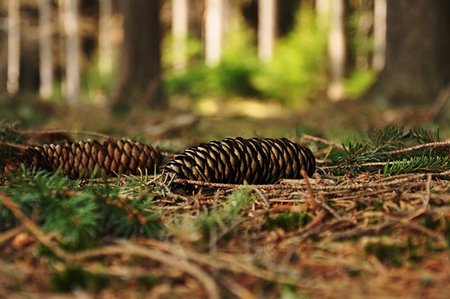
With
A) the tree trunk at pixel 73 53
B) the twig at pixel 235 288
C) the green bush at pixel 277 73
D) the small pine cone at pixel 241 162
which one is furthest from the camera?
the tree trunk at pixel 73 53

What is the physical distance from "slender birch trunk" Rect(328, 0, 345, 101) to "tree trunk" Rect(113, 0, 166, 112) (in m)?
7.58

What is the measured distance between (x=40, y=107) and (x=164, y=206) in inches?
224

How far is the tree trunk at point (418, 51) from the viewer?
6410 mm

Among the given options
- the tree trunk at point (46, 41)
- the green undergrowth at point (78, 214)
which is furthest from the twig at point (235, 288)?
the tree trunk at point (46, 41)

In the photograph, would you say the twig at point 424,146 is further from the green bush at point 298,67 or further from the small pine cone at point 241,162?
the green bush at point 298,67

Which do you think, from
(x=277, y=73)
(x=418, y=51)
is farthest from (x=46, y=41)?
(x=418, y=51)

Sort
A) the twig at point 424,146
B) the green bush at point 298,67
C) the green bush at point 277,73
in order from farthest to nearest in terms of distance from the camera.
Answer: the green bush at point 298,67
the green bush at point 277,73
the twig at point 424,146

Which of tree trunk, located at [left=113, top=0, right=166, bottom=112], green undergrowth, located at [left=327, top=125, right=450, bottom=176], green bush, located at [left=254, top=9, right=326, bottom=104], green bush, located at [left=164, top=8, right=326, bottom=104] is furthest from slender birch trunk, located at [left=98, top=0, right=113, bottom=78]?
green undergrowth, located at [left=327, top=125, right=450, bottom=176]

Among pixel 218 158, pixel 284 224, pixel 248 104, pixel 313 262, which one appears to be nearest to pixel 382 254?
pixel 313 262

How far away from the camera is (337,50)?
1531 cm

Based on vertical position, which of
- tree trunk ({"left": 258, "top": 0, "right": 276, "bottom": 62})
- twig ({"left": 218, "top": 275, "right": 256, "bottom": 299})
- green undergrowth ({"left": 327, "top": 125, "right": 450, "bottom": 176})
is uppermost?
tree trunk ({"left": 258, "top": 0, "right": 276, "bottom": 62})

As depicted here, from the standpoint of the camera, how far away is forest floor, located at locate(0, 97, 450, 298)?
3.70ft

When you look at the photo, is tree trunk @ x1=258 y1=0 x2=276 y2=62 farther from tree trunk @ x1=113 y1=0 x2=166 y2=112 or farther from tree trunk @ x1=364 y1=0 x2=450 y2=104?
tree trunk @ x1=364 y1=0 x2=450 y2=104

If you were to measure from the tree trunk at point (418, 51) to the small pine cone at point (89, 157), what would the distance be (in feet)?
15.4
